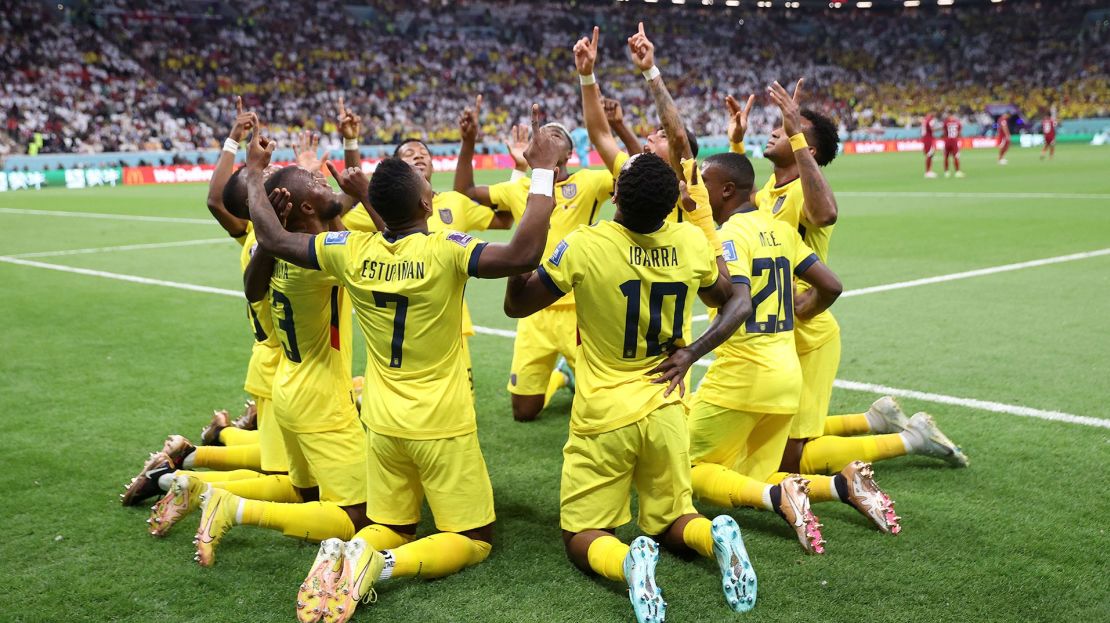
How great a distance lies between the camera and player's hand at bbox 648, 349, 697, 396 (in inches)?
163

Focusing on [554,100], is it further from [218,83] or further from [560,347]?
[560,347]

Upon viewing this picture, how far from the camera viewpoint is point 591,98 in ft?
16.4

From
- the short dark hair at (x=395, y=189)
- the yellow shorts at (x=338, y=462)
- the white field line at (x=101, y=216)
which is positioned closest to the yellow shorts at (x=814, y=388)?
the yellow shorts at (x=338, y=462)

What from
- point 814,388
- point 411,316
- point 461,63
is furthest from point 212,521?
point 461,63

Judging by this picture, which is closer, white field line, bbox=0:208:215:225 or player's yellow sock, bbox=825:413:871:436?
player's yellow sock, bbox=825:413:871:436

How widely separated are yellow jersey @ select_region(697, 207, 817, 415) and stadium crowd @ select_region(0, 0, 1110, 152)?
1509 inches

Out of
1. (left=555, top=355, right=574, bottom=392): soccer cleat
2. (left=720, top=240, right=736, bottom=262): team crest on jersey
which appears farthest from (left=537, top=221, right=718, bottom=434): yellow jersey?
(left=555, top=355, right=574, bottom=392): soccer cleat

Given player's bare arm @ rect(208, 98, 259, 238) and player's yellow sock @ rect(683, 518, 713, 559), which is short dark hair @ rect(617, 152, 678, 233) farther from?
player's bare arm @ rect(208, 98, 259, 238)

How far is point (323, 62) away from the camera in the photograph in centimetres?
5209

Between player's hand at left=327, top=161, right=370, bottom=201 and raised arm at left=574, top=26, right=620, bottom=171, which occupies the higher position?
raised arm at left=574, top=26, right=620, bottom=171

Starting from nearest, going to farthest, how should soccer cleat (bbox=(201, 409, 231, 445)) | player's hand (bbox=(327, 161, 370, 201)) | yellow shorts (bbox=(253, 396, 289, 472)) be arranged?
player's hand (bbox=(327, 161, 370, 201))
yellow shorts (bbox=(253, 396, 289, 472))
soccer cleat (bbox=(201, 409, 231, 445))

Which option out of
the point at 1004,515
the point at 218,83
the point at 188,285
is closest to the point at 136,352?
the point at 188,285

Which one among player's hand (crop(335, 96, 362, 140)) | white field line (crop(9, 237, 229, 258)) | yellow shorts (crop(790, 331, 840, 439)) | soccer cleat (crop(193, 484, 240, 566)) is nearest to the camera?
soccer cleat (crop(193, 484, 240, 566))

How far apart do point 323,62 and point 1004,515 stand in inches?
2028
